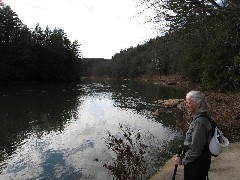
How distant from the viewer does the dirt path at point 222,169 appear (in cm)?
756

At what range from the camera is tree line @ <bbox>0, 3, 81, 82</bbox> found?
66438mm

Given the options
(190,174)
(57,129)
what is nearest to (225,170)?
(190,174)

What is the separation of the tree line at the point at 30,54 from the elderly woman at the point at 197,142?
6188 centimetres

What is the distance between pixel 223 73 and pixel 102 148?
54.8ft

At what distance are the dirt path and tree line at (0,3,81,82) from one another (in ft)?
192

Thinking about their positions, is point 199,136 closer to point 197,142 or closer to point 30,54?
point 197,142

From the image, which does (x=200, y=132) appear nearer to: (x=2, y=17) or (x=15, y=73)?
(x=15, y=73)

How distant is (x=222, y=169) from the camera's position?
26.2ft

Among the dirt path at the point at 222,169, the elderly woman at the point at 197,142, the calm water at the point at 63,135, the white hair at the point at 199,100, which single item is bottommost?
the calm water at the point at 63,135

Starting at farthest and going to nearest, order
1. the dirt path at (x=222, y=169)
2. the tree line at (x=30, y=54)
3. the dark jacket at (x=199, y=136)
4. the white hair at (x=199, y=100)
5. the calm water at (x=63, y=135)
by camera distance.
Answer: the tree line at (x=30, y=54)
the calm water at (x=63, y=135)
the dirt path at (x=222, y=169)
the white hair at (x=199, y=100)
the dark jacket at (x=199, y=136)

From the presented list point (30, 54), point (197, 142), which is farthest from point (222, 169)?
point (30, 54)

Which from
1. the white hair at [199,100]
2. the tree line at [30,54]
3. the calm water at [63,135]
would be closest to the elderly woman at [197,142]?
the white hair at [199,100]

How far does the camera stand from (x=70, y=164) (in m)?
12.3

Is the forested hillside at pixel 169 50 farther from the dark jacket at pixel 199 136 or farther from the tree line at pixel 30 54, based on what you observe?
the dark jacket at pixel 199 136
